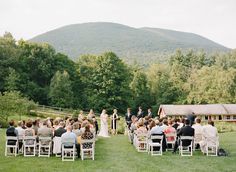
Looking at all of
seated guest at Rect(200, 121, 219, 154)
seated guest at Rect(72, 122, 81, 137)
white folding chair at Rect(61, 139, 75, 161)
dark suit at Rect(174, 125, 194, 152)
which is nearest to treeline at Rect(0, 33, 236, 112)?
seated guest at Rect(72, 122, 81, 137)

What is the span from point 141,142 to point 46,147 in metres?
4.21

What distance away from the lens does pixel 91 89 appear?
68.9 meters

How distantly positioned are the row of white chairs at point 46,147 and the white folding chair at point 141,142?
2.43 m

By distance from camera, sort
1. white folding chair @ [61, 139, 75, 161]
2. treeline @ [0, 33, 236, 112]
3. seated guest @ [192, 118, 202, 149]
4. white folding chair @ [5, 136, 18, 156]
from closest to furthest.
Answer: white folding chair @ [61, 139, 75, 161] < white folding chair @ [5, 136, 18, 156] < seated guest @ [192, 118, 202, 149] < treeline @ [0, 33, 236, 112]

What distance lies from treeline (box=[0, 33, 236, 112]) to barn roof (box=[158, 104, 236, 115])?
8847 mm

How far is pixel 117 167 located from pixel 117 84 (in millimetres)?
54523

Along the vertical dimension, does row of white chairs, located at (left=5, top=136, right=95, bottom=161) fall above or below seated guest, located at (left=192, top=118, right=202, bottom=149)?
below

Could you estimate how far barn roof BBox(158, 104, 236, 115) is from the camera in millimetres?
61653

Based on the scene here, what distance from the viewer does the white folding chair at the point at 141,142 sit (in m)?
18.7

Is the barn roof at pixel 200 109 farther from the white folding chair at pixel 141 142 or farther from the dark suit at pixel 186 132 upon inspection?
the dark suit at pixel 186 132

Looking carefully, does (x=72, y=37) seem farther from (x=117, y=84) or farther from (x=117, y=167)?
(x=117, y=167)

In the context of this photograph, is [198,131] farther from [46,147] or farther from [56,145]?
[46,147]

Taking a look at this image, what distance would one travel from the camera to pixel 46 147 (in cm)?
1773

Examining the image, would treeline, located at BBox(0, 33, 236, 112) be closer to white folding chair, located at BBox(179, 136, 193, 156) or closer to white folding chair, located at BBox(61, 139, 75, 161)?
white folding chair, located at BBox(61, 139, 75, 161)
